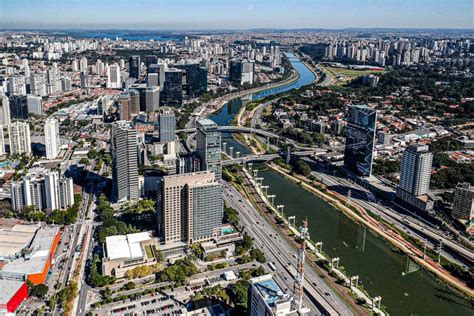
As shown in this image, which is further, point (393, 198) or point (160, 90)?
point (160, 90)

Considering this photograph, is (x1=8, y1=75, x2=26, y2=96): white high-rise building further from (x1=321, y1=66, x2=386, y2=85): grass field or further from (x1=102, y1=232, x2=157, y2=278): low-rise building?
(x1=321, y1=66, x2=386, y2=85): grass field

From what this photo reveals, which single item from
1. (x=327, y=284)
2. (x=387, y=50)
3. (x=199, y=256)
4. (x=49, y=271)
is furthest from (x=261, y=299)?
(x=387, y=50)

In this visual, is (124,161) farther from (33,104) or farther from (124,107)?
(33,104)

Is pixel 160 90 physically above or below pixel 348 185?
above

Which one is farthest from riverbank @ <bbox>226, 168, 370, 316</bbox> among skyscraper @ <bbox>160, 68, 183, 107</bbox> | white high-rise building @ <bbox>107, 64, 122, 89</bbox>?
white high-rise building @ <bbox>107, 64, 122, 89</bbox>

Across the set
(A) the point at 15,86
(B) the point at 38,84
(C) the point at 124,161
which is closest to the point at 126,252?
(C) the point at 124,161

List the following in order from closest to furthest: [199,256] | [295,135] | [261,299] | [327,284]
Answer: [261,299], [327,284], [199,256], [295,135]

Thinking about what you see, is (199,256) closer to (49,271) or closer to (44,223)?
(49,271)
